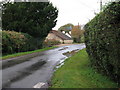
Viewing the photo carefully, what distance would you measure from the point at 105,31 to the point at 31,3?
64.0ft

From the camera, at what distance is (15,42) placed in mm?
16438

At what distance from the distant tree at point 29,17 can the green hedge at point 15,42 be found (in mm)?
2026

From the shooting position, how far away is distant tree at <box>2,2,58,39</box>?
19.0m

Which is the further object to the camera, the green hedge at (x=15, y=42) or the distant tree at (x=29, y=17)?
the distant tree at (x=29, y=17)

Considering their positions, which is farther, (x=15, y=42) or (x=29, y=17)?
(x=29, y=17)

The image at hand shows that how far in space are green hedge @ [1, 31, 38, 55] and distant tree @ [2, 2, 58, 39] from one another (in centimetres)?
203

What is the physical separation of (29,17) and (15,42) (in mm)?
6720

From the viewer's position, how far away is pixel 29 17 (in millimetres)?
21312

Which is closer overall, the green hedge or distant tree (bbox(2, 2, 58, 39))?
the green hedge

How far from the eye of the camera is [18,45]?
1702cm

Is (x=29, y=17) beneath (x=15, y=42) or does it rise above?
above

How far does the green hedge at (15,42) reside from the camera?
14.8 metres

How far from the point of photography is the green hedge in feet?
48.5

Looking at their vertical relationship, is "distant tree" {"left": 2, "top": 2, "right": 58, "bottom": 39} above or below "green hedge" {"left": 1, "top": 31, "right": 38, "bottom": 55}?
above
